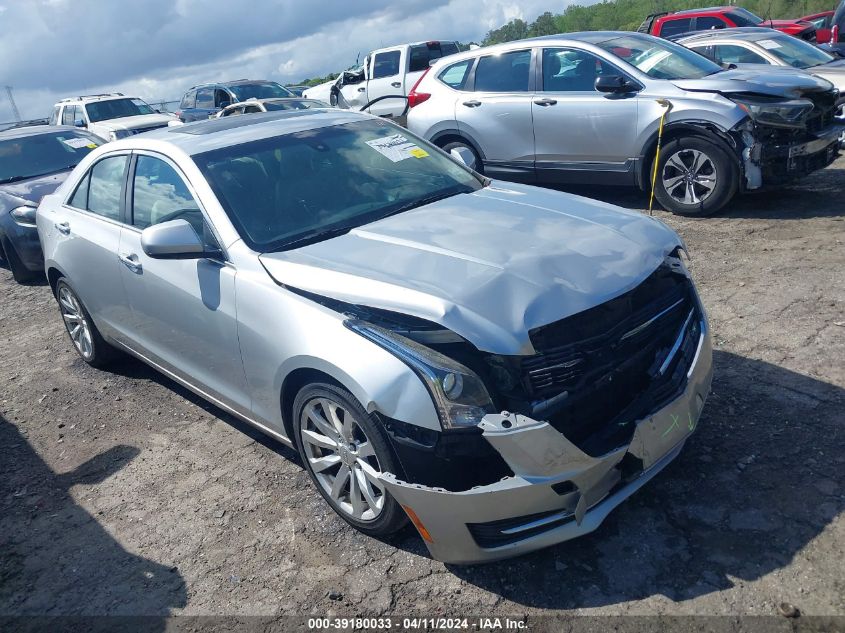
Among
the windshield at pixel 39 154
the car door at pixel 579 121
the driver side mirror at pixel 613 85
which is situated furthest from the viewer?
the windshield at pixel 39 154

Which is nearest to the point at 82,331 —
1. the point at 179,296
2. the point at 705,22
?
the point at 179,296

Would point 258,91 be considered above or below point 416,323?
below

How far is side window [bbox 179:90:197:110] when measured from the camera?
18023mm

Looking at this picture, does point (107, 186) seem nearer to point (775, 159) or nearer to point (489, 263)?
point (489, 263)

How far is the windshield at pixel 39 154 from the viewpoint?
862cm

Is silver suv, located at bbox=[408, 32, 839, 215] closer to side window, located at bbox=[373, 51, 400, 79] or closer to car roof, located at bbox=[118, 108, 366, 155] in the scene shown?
car roof, located at bbox=[118, 108, 366, 155]

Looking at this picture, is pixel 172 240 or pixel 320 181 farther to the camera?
pixel 320 181

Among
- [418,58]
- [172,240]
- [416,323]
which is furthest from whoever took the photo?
[418,58]

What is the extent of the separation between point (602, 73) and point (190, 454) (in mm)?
5588

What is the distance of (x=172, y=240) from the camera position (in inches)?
131

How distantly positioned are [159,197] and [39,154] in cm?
605

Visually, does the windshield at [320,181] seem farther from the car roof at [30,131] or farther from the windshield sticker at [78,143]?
the car roof at [30,131]

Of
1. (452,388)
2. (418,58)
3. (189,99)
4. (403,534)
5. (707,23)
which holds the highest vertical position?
(707,23)

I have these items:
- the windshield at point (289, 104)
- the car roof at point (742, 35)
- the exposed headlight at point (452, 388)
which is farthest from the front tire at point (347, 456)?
the windshield at point (289, 104)
